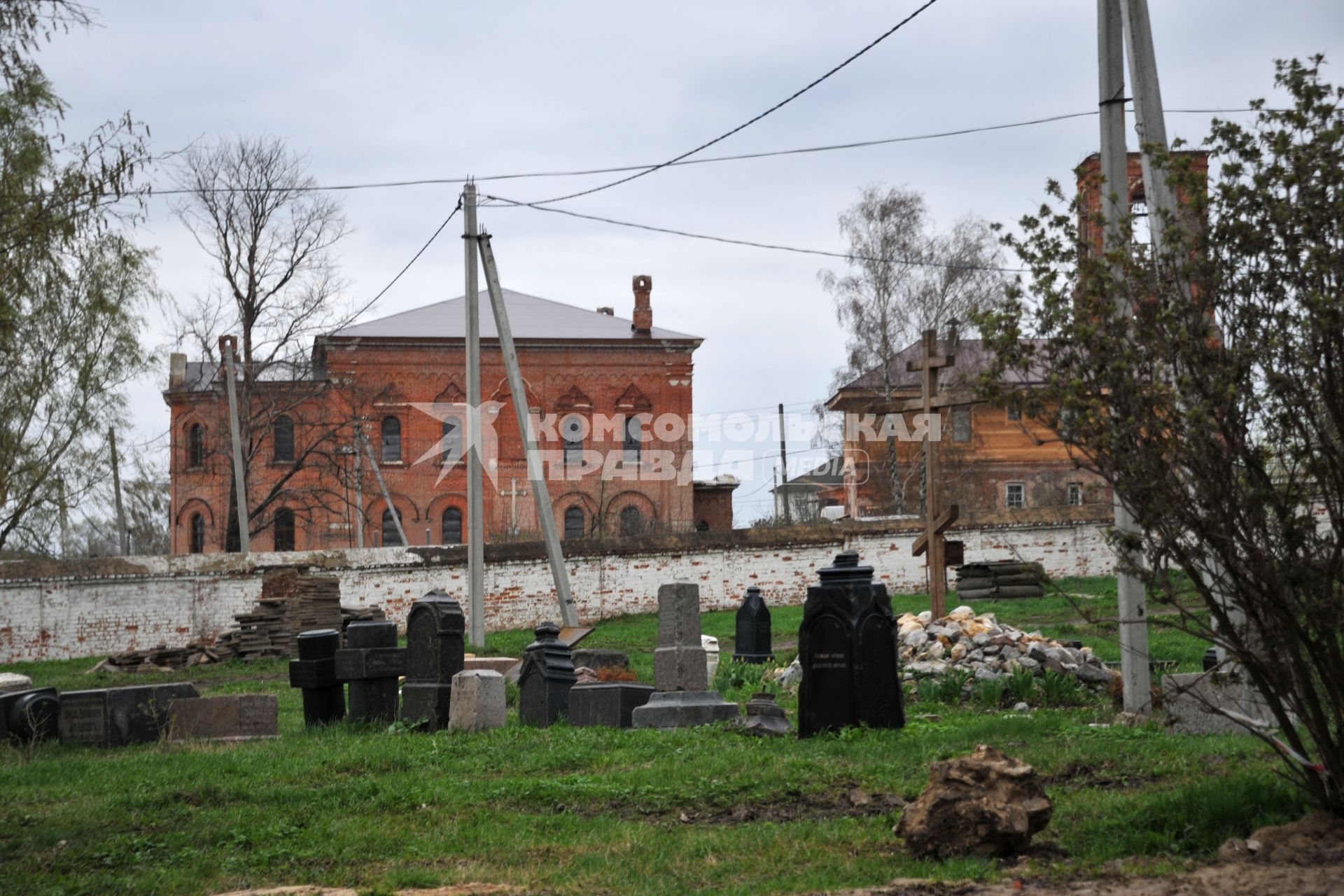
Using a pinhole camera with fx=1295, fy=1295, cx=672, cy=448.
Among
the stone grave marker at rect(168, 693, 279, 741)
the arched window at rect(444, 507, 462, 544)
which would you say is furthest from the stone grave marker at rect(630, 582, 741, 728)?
the arched window at rect(444, 507, 462, 544)

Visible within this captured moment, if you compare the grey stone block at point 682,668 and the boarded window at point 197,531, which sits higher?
the boarded window at point 197,531

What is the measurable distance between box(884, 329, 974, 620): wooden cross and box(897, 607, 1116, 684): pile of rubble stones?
106cm

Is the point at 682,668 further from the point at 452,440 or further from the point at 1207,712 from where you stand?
the point at 452,440

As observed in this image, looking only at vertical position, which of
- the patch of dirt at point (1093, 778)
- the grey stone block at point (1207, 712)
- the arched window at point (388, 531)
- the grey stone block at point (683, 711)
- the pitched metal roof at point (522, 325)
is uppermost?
the pitched metal roof at point (522, 325)

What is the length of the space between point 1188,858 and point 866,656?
460cm

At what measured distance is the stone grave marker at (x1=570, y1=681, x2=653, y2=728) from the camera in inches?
474

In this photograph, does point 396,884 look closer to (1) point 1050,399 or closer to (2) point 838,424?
(1) point 1050,399

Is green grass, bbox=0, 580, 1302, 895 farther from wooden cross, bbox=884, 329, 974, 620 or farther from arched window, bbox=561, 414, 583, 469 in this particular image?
arched window, bbox=561, 414, 583, 469

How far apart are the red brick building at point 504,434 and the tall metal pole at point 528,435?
2570 centimetres

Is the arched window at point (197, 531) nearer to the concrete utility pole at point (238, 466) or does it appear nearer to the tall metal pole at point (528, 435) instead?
the concrete utility pole at point (238, 466)

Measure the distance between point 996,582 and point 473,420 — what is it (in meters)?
12.0

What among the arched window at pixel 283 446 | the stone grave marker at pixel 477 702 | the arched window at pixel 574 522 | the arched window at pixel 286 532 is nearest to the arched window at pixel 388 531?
the arched window at pixel 286 532

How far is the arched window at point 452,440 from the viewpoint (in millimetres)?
48938

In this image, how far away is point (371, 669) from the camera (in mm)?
12344
